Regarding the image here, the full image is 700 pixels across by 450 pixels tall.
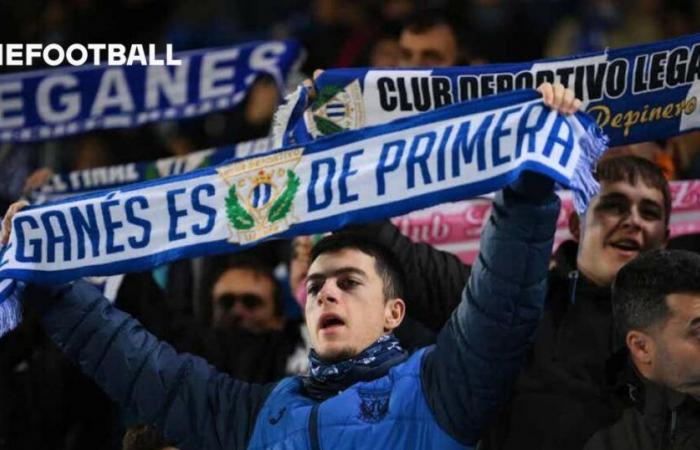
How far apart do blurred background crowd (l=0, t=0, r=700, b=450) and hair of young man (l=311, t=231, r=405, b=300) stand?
2.40 ft

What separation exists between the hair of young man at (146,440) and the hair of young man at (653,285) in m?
1.34

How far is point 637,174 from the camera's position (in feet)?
15.8

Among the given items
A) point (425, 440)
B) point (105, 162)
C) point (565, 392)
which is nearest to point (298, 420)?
point (425, 440)

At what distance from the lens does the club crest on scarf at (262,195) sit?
4.32m

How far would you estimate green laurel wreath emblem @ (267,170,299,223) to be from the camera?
4309mm

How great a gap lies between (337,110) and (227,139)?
268cm

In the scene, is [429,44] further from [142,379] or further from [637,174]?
[142,379]

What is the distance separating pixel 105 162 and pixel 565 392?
333 cm

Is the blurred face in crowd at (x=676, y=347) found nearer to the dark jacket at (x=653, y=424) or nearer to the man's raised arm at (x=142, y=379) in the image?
the dark jacket at (x=653, y=424)

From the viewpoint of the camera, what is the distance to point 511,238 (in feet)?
13.1

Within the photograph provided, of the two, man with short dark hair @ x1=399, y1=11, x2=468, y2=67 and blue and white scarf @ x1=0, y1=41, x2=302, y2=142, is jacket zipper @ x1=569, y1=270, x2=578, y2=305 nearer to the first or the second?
man with short dark hair @ x1=399, y1=11, x2=468, y2=67

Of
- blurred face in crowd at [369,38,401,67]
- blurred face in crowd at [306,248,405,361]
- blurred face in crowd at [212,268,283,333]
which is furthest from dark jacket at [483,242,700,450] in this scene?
blurred face in crowd at [369,38,401,67]

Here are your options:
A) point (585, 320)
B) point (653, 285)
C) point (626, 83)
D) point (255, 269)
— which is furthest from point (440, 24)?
point (653, 285)

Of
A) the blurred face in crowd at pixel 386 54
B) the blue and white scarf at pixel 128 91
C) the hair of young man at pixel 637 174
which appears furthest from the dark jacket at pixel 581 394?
the blurred face in crowd at pixel 386 54
